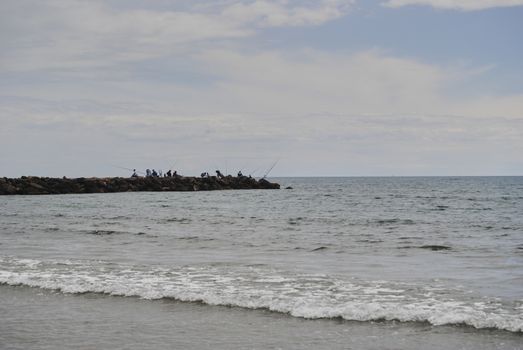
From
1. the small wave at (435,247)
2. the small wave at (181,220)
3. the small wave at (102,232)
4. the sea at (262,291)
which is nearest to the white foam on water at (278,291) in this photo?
the sea at (262,291)

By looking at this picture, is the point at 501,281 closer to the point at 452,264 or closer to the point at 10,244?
the point at 452,264

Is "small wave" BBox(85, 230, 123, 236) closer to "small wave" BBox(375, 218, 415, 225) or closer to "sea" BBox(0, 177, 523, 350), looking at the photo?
"sea" BBox(0, 177, 523, 350)

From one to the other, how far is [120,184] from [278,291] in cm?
5896

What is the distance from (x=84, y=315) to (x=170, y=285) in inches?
97.3

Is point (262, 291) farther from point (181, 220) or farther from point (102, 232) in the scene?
point (181, 220)

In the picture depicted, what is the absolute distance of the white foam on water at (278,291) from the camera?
8.27 m

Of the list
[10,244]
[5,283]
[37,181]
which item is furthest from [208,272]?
[37,181]

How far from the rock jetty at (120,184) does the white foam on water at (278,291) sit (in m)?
49.7

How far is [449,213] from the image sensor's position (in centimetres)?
3195

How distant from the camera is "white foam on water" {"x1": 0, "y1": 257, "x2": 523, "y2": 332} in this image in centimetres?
827

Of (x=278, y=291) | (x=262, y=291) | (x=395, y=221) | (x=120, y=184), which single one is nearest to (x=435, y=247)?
(x=278, y=291)

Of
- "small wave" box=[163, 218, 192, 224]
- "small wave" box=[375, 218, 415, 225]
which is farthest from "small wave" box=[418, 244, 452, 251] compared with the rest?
"small wave" box=[163, 218, 192, 224]

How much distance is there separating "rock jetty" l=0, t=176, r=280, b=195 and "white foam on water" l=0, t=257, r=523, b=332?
1958 inches

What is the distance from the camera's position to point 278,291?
10.1 metres
